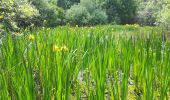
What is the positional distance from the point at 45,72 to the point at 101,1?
30.5m

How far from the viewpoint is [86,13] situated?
2647 cm

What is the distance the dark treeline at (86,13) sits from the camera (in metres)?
14.2

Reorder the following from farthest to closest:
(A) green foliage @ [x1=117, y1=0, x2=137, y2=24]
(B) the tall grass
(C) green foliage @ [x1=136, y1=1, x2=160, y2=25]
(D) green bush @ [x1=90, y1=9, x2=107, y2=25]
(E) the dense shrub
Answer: (C) green foliage @ [x1=136, y1=1, x2=160, y2=25] → (E) the dense shrub → (A) green foliage @ [x1=117, y1=0, x2=137, y2=24] → (D) green bush @ [x1=90, y1=9, x2=107, y2=25] → (B) the tall grass

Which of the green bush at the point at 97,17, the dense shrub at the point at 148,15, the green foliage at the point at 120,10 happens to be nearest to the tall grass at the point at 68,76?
the green bush at the point at 97,17

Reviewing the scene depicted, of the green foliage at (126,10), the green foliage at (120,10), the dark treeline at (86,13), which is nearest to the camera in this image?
the dark treeline at (86,13)

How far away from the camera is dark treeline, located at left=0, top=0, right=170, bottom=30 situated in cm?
1420

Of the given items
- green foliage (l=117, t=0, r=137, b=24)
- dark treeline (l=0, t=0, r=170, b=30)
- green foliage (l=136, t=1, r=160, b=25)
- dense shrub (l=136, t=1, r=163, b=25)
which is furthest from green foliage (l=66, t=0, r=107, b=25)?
green foliage (l=136, t=1, r=160, b=25)

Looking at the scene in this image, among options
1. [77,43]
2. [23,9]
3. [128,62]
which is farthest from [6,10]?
[128,62]

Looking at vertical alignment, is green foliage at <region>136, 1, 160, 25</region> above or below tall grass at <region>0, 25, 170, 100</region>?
below

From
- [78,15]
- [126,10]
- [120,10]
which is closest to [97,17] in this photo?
[78,15]

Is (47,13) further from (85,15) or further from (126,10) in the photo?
(126,10)

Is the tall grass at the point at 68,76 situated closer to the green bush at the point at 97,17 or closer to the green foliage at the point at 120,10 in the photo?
the green bush at the point at 97,17

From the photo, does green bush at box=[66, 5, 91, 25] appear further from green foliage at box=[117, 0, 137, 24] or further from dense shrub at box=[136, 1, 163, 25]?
dense shrub at box=[136, 1, 163, 25]

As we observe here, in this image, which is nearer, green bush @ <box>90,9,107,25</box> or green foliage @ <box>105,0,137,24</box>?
green bush @ <box>90,9,107,25</box>
